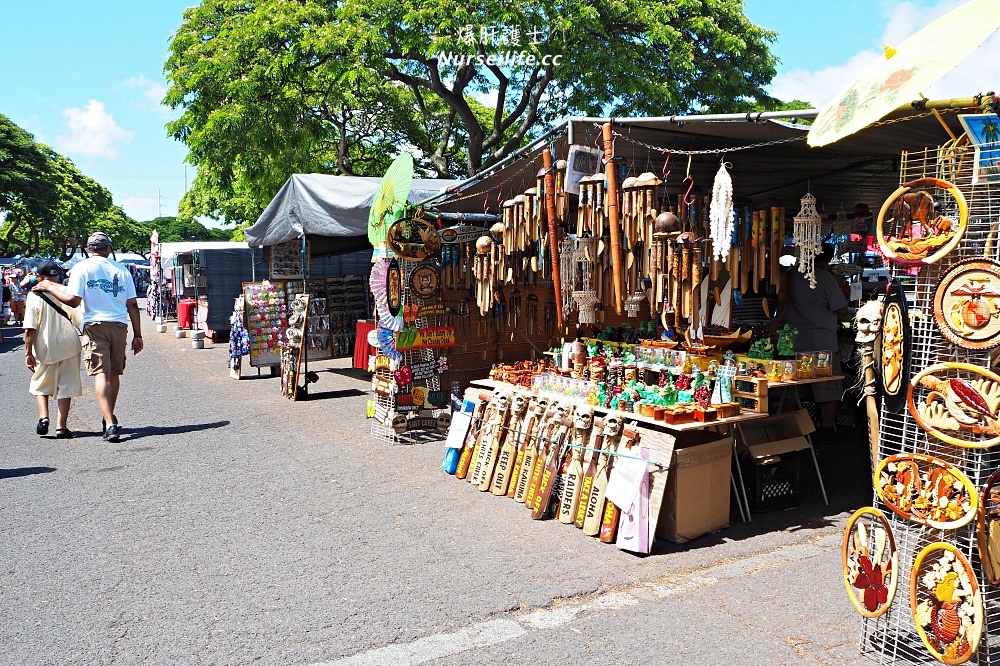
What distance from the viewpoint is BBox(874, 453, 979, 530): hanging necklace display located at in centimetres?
277

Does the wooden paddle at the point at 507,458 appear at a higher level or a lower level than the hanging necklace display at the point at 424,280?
lower

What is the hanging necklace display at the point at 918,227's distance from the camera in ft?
9.18

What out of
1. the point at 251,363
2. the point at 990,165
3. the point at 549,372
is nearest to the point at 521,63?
the point at 251,363

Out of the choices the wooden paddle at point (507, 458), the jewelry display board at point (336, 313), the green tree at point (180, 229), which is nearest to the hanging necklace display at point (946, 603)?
the wooden paddle at point (507, 458)

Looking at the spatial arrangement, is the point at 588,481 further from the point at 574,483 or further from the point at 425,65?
the point at 425,65

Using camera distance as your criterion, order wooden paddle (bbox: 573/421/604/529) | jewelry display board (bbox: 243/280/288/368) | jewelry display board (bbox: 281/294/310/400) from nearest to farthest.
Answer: wooden paddle (bbox: 573/421/604/529) < jewelry display board (bbox: 281/294/310/400) < jewelry display board (bbox: 243/280/288/368)

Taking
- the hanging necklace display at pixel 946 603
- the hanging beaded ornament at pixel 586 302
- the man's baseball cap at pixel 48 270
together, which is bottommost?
the hanging necklace display at pixel 946 603

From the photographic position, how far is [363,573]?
162 inches

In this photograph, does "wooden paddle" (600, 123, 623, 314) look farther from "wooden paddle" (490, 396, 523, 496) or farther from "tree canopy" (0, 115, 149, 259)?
"tree canopy" (0, 115, 149, 259)

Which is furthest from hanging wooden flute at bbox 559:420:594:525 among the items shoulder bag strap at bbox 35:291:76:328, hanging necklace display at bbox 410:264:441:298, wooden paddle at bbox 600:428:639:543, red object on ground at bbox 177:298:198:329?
red object on ground at bbox 177:298:198:329

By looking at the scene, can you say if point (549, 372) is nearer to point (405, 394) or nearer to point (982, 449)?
point (405, 394)

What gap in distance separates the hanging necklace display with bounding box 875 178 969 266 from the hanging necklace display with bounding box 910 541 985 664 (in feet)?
3.61

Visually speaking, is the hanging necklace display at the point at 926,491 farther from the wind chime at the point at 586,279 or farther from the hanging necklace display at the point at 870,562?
the wind chime at the point at 586,279

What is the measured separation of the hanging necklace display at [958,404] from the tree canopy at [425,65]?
11865mm
